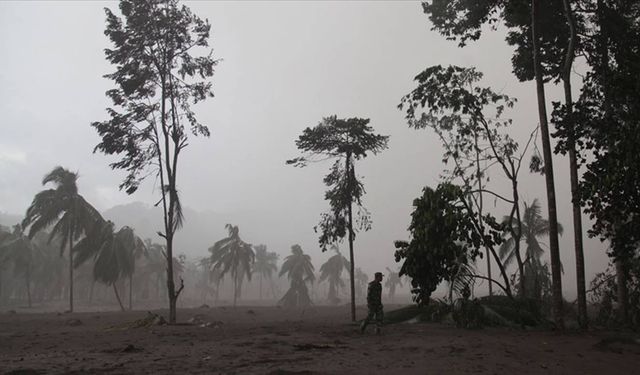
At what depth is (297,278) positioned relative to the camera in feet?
185

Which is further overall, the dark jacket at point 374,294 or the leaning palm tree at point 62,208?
the leaning palm tree at point 62,208

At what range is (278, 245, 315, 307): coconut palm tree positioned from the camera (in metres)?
52.5

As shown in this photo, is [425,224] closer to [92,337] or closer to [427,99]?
[427,99]

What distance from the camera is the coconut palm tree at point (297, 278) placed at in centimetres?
5247

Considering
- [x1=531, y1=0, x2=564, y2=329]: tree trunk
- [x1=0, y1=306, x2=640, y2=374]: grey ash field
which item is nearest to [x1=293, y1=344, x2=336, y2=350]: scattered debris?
[x1=0, y1=306, x2=640, y2=374]: grey ash field

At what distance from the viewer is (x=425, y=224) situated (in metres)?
11.3

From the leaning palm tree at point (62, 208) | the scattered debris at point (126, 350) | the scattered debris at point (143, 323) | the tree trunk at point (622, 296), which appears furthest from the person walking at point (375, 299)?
the leaning palm tree at point (62, 208)

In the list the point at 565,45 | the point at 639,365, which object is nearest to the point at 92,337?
the point at 639,365

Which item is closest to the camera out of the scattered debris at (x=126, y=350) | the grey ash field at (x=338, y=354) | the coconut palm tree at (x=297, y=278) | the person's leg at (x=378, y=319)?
the grey ash field at (x=338, y=354)

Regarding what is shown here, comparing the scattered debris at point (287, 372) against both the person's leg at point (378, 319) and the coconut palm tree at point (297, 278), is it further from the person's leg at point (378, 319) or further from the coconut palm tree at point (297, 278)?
the coconut palm tree at point (297, 278)

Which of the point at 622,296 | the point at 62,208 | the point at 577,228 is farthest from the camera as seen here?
the point at 62,208

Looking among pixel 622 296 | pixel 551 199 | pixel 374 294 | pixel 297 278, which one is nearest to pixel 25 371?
pixel 374 294

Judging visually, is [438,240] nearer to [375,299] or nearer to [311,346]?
[375,299]

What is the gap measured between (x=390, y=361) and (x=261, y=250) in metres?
74.6
